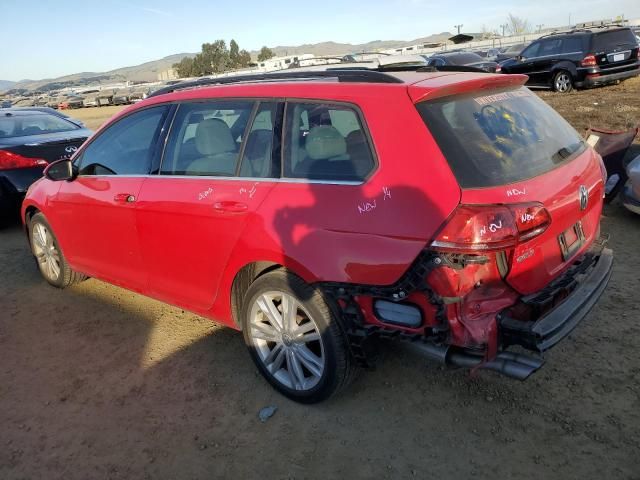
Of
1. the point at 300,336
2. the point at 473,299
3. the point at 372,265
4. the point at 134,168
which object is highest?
the point at 134,168

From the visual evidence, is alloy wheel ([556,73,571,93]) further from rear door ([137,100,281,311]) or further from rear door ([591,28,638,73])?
rear door ([137,100,281,311])

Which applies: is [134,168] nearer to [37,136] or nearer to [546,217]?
[546,217]

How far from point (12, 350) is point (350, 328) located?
2866mm

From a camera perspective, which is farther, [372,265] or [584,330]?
[584,330]

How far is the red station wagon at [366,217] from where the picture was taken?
2.42 metres

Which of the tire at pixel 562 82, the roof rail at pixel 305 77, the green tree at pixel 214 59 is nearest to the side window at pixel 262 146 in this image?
the roof rail at pixel 305 77

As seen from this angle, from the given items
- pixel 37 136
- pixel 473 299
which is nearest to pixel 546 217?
pixel 473 299

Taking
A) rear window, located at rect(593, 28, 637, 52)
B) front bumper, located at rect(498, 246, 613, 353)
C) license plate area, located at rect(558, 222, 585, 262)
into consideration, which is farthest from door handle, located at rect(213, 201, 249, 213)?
rear window, located at rect(593, 28, 637, 52)

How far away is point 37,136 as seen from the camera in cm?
756

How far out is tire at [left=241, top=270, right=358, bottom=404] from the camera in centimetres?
283

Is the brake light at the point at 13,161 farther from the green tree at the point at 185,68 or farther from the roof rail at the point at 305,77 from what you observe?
the green tree at the point at 185,68

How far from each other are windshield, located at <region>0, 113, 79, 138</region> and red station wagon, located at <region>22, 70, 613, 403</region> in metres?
5.03

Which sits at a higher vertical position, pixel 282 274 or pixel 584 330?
pixel 282 274

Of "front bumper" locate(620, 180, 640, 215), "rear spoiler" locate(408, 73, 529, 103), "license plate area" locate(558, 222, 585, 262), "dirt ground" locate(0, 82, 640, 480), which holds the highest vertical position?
"rear spoiler" locate(408, 73, 529, 103)
